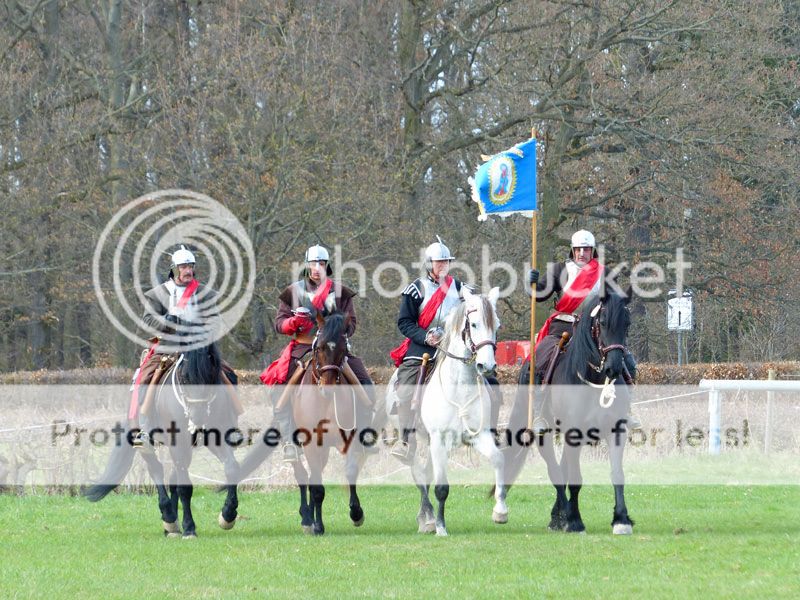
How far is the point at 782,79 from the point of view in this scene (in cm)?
3027

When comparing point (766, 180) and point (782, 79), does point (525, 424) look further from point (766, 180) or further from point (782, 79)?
point (782, 79)

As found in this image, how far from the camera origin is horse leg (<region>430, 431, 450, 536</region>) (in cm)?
1209

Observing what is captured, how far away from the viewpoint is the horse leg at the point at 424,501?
41.1 ft

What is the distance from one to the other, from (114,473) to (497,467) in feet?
13.4

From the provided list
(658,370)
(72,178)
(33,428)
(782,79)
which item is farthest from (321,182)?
(782,79)

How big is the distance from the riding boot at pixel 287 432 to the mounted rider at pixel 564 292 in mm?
2361

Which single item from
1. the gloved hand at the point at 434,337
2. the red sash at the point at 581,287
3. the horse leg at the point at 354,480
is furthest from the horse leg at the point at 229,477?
the red sash at the point at 581,287

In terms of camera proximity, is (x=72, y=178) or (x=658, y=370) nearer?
(x=658, y=370)

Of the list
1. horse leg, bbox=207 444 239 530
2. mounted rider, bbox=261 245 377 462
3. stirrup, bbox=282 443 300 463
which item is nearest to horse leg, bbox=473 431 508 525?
mounted rider, bbox=261 245 377 462

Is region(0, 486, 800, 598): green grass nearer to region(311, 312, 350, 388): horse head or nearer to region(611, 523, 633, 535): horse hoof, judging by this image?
region(611, 523, 633, 535): horse hoof

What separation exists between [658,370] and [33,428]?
40.8 ft

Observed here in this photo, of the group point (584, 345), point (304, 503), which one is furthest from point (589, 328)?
point (304, 503)

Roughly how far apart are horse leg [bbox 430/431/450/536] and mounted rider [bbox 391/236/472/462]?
649 millimetres

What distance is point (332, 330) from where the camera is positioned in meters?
12.2
